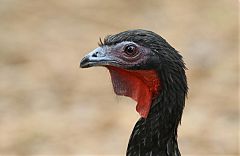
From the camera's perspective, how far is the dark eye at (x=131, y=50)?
4949 millimetres

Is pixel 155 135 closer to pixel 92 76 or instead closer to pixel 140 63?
pixel 140 63

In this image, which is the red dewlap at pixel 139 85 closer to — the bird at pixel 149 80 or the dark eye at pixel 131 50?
the bird at pixel 149 80

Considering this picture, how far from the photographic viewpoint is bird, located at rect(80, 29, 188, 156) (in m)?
4.91

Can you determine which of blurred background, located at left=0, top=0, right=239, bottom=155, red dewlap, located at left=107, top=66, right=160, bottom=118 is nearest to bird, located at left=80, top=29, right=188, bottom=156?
red dewlap, located at left=107, top=66, right=160, bottom=118

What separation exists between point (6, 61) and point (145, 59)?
4.93 metres

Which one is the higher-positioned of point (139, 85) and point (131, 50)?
point (131, 50)

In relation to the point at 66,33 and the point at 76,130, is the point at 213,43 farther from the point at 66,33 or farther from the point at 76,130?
the point at 76,130

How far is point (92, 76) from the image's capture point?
9484mm

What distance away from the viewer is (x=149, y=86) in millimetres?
4953

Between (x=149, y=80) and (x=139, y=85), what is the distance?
11 cm

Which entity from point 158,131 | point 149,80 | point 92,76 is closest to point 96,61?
point 149,80

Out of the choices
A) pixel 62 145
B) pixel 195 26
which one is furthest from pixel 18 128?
pixel 195 26

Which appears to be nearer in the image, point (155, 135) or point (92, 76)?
point (155, 135)

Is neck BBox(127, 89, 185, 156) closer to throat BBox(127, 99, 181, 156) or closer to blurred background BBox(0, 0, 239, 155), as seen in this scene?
throat BBox(127, 99, 181, 156)
